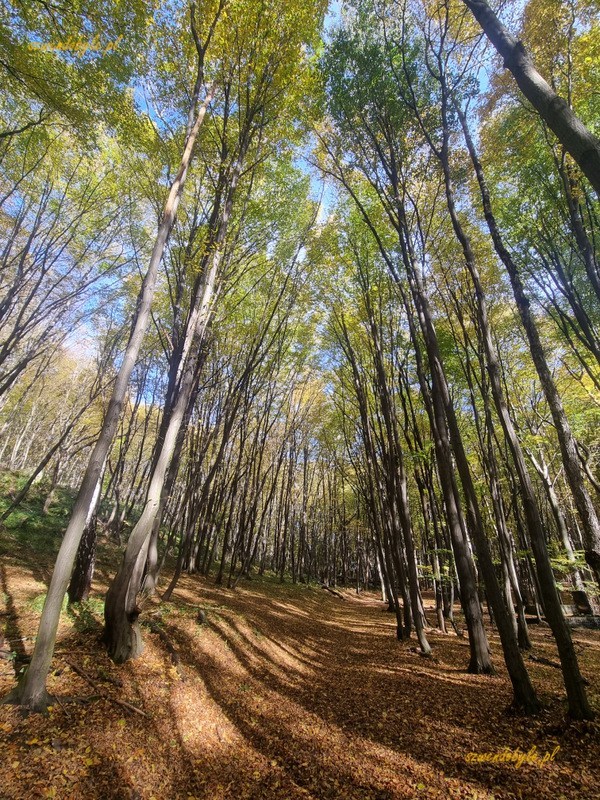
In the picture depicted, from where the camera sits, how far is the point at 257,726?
408 cm

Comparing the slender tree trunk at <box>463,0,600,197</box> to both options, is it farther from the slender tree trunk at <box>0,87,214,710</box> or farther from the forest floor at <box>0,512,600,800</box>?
the forest floor at <box>0,512,600,800</box>

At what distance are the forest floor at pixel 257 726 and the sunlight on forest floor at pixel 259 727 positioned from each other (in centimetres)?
2

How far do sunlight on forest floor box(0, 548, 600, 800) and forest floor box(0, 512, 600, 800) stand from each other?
0.7 inches

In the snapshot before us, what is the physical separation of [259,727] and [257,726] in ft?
0.09

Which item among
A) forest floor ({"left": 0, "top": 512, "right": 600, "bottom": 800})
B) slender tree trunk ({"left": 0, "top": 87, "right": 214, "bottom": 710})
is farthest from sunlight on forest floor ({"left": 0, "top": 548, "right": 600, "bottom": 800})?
slender tree trunk ({"left": 0, "top": 87, "right": 214, "bottom": 710})

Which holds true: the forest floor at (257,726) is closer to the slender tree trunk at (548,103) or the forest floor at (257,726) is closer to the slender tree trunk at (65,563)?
the slender tree trunk at (65,563)

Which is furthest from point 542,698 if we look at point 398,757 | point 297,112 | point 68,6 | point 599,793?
point 68,6

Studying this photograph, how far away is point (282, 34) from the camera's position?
6.55m

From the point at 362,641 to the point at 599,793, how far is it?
673cm

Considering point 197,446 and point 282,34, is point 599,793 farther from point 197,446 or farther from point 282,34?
point 197,446

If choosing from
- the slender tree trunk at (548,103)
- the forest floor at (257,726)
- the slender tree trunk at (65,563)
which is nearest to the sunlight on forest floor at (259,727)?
the forest floor at (257,726)

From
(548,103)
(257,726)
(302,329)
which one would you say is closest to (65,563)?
(257,726)

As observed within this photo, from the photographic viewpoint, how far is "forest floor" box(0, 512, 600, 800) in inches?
108

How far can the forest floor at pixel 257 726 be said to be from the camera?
2.75 metres
